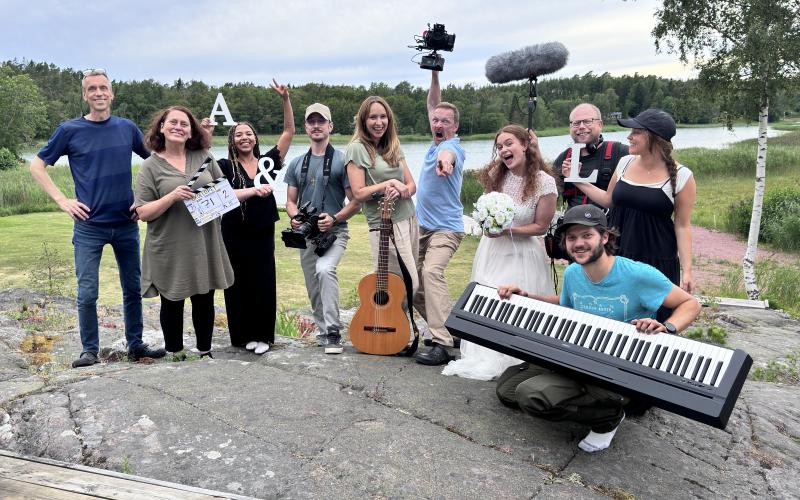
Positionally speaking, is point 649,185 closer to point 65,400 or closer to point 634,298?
point 634,298

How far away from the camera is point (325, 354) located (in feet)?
15.7

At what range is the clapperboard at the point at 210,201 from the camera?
427 centimetres

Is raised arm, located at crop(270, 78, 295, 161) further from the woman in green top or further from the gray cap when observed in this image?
the woman in green top

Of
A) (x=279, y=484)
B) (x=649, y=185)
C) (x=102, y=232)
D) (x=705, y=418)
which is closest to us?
(x=705, y=418)

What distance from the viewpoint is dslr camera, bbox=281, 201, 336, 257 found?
4.82 m

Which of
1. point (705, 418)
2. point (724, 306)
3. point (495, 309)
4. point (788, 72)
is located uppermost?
point (788, 72)

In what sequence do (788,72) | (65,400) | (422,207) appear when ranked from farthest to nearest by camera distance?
1. (788,72)
2. (422,207)
3. (65,400)

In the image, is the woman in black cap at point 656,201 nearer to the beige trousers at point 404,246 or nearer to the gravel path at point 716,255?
the beige trousers at point 404,246

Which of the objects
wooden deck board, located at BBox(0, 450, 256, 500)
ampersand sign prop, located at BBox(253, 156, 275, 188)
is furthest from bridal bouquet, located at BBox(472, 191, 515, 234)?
wooden deck board, located at BBox(0, 450, 256, 500)

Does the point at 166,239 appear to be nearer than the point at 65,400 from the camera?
No

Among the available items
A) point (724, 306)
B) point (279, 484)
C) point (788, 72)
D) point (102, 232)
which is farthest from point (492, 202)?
point (788, 72)

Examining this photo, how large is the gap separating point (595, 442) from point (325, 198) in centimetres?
289

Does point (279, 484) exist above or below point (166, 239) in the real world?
below

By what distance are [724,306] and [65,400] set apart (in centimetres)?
746
